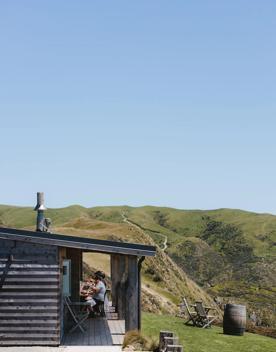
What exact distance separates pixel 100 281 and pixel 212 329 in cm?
430

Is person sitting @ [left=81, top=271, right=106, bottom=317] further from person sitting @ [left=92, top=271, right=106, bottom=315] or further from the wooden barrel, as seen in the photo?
the wooden barrel

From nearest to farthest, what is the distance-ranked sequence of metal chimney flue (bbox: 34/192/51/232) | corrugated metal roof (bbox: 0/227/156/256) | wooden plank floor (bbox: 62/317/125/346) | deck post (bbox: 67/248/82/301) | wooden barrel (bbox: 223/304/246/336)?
1. corrugated metal roof (bbox: 0/227/156/256)
2. wooden plank floor (bbox: 62/317/125/346)
3. metal chimney flue (bbox: 34/192/51/232)
4. wooden barrel (bbox: 223/304/246/336)
5. deck post (bbox: 67/248/82/301)

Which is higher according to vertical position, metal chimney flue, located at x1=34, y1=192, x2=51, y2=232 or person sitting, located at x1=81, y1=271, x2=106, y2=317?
metal chimney flue, located at x1=34, y1=192, x2=51, y2=232

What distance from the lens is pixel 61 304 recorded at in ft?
49.6

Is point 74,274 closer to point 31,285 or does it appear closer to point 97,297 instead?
point 97,297

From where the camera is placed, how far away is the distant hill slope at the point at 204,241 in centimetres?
4697

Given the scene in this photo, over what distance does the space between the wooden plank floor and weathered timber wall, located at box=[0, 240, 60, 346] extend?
747 mm

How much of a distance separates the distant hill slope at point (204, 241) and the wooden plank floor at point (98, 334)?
16.0m

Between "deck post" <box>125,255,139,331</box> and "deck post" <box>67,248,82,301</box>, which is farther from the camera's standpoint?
"deck post" <box>67,248,82,301</box>

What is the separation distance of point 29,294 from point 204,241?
365ft

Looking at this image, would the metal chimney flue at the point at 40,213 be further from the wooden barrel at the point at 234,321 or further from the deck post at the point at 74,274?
the wooden barrel at the point at 234,321

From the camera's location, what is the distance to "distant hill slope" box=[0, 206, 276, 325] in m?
47.0

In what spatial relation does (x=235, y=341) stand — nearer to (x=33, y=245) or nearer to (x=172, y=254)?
(x=33, y=245)

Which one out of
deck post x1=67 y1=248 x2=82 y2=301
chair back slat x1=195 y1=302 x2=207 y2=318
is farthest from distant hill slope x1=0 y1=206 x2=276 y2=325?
chair back slat x1=195 y1=302 x2=207 y2=318
